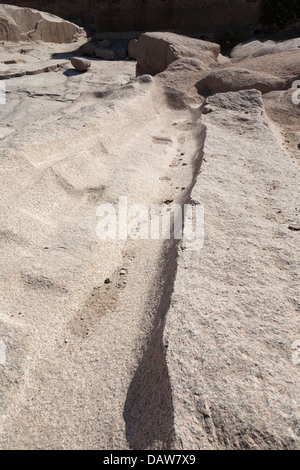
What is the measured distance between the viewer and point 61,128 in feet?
9.81

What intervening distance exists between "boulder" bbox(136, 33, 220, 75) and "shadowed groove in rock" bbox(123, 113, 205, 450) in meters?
4.48

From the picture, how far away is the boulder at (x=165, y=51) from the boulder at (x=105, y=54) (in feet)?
10.1

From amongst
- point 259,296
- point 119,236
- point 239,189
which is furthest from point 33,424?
point 239,189

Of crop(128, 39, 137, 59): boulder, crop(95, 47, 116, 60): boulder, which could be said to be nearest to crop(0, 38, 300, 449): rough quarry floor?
crop(128, 39, 137, 59): boulder

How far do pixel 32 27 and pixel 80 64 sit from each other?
3266 mm

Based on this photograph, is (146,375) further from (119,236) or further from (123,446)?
(119,236)

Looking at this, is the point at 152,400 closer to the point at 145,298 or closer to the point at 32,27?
the point at 145,298

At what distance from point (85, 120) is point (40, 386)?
229cm

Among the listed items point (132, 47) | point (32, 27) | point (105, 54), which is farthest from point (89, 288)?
point (32, 27)

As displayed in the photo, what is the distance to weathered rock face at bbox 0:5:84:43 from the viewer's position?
28.3 feet

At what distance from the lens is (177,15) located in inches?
384

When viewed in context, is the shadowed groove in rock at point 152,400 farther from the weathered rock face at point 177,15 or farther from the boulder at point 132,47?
the weathered rock face at point 177,15

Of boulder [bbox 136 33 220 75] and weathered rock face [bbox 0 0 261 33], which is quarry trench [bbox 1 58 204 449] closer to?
boulder [bbox 136 33 220 75]

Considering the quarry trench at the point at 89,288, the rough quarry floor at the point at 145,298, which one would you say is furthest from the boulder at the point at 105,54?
the rough quarry floor at the point at 145,298
